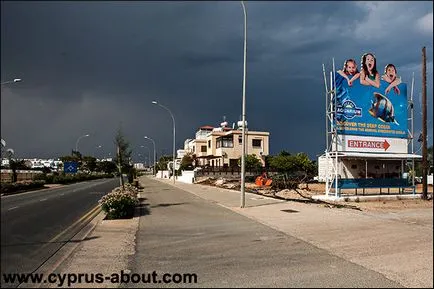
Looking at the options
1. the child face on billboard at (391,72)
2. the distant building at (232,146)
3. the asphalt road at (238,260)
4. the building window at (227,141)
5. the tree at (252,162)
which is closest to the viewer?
the asphalt road at (238,260)

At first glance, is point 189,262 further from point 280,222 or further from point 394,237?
point 280,222

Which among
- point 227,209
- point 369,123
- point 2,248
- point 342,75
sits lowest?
point 227,209

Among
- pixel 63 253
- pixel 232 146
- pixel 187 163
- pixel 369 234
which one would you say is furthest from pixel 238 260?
pixel 187 163

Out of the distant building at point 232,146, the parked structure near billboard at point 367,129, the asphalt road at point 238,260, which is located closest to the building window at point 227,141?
the distant building at point 232,146

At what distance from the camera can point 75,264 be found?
859 centimetres

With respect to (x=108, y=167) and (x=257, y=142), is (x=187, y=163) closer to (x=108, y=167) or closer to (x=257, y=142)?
(x=257, y=142)

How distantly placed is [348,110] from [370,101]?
180 cm

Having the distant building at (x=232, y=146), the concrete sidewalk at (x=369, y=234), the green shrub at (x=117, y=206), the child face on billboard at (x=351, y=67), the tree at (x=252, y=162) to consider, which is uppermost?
the child face on billboard at (x=351, y=67)

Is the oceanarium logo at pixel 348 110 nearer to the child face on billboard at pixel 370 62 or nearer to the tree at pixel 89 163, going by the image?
the child face on billboard at pixel 370 62

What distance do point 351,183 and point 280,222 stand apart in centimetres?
1143

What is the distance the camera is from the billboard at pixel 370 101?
2617 centimetres

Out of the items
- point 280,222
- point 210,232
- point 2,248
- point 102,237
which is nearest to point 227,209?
point 280,222

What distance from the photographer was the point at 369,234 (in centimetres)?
1262

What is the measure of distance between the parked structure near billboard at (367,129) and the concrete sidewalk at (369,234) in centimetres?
549
